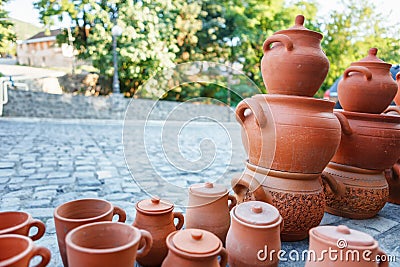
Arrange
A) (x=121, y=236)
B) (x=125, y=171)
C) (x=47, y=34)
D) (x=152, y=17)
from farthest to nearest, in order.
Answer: (x=47, y=34)
(x=152, y=17)
(x=125, y=171)
(x=121, y=236)

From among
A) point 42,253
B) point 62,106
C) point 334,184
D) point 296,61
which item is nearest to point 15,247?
point 42,253

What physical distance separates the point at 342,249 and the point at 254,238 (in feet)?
0.87

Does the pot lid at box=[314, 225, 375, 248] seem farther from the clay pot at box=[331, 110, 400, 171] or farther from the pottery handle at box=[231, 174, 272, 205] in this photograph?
the clay pot at box=[331, 110, 400, 171]

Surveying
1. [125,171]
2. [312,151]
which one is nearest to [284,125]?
[312,151]

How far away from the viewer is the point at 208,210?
107cm

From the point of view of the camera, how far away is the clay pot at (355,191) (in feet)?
4.63

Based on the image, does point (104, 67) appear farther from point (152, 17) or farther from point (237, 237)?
point (237, 237)

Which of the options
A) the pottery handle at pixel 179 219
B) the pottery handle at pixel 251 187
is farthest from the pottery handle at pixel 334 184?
the pottery handle at pixel 179 219

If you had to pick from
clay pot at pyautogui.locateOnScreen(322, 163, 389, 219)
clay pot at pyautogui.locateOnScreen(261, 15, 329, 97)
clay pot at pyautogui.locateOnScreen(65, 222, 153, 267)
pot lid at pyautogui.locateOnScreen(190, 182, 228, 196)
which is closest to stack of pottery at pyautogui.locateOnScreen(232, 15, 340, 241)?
clay pot at pyautogui.locateOnScreen(261, 15, 329, 97)

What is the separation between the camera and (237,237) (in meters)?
0.91

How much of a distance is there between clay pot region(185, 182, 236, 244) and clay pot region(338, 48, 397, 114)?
2.88 feet

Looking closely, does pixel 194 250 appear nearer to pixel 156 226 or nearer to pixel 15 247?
pixel 156 226

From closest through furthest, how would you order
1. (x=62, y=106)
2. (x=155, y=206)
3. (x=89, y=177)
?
1. (x=155, y=206)
2. (x=89, y=177)
3. (x=62, y=106)

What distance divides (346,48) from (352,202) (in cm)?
941
